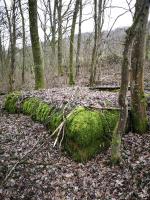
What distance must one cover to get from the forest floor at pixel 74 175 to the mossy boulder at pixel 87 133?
21cm

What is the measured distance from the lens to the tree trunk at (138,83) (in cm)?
566

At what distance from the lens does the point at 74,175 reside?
523 centimetres

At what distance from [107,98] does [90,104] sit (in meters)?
0.87

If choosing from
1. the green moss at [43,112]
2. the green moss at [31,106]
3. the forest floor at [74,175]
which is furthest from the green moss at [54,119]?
the green moss at [31,106]

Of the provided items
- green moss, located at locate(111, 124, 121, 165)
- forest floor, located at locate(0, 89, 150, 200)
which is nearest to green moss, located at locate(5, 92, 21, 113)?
forest floor, located at locate(0, 89, 150, 200)

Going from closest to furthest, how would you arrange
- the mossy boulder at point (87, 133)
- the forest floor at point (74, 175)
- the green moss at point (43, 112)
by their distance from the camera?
1. the forest floor at point (74, 175)
2. the mossy boulder at point (87, 133)
3. the green moss at point (43, 112)

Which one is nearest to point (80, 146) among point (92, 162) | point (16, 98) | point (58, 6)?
point (92, 162)

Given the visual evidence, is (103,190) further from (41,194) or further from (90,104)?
(90,104)

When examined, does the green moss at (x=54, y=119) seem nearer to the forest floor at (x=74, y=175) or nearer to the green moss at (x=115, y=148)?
the forest floor at (x=74, y=175)

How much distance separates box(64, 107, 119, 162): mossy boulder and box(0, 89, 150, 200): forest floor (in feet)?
0.68

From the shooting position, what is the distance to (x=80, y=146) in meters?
5.62

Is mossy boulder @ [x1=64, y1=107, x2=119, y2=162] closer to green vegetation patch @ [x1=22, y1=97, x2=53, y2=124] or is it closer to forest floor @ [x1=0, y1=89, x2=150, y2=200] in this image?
forest floor @ [x1=0, y1=89, x2=150, y2=200]

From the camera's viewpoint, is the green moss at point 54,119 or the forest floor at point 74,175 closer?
the forest floor at point 74,175

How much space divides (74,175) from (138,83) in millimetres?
2763
